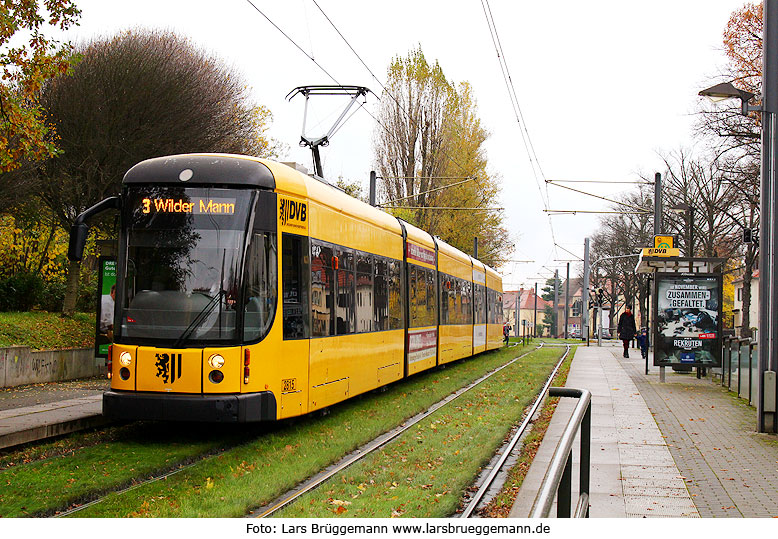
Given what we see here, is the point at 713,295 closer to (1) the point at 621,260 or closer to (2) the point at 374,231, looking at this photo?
(2) the point at 374,231

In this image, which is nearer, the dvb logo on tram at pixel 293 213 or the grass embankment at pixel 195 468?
the grass embankment at pixel 195 468

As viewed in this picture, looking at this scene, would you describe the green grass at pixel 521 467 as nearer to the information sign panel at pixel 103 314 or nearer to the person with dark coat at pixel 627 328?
the information sign panel at pixel 103 314

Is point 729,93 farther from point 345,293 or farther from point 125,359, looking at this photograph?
point 125,359

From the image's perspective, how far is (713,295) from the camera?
62.9 ft

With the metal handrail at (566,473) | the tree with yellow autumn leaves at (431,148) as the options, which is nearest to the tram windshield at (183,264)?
the metal handrail at (566,473)

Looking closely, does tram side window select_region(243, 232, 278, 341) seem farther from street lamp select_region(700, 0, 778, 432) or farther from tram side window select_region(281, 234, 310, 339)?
street lamp select_region(700, 0, 778, 432)

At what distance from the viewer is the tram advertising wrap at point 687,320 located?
1920cm

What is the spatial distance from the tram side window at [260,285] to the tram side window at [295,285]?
227 mm

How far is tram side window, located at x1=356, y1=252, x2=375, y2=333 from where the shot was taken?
1382cm

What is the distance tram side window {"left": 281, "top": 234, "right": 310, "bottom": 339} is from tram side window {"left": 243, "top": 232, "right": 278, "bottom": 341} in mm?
227

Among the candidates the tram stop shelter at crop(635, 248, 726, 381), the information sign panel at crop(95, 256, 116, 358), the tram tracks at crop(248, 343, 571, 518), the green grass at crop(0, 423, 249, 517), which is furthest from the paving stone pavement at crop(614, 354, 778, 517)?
the information sign panel at crop(95, 256, 116, 358)

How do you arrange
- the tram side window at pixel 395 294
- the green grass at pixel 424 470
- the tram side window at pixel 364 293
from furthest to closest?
1. the tram side window at pixel 395 294
2. the tram side window at pixel 364 293
3. the green grass at pixel 424 470
